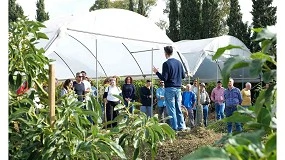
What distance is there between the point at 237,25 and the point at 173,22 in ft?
21.5

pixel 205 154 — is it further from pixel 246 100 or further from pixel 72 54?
pixel 72 54

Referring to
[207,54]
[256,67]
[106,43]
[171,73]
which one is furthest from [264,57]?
[207,54]

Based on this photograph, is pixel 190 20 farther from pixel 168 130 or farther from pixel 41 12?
pixel 168 130

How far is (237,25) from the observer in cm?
2727

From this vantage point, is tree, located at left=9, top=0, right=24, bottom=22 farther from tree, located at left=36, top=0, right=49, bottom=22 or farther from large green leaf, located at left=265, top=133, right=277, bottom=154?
tree, located at left=36, top=0, right=49, bottom=22

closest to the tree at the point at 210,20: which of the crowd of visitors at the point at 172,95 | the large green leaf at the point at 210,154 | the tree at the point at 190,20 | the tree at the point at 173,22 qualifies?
the tree at the point at 190,20

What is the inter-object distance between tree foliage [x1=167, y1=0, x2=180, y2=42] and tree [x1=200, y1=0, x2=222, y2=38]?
2.15 metres

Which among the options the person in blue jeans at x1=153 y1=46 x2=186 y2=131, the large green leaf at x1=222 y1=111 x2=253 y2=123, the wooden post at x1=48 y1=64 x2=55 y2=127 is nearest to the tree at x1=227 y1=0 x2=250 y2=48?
the person in blue jeans at x1=153 y1=46 x2=186 y2=131

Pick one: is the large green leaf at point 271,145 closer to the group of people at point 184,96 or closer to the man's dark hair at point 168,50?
the group of people at point 184,96

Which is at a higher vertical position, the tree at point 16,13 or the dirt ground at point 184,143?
the tree at point 16,13

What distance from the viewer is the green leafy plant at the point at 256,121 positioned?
0.94 m

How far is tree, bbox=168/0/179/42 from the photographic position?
104ft

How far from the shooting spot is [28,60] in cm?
275
